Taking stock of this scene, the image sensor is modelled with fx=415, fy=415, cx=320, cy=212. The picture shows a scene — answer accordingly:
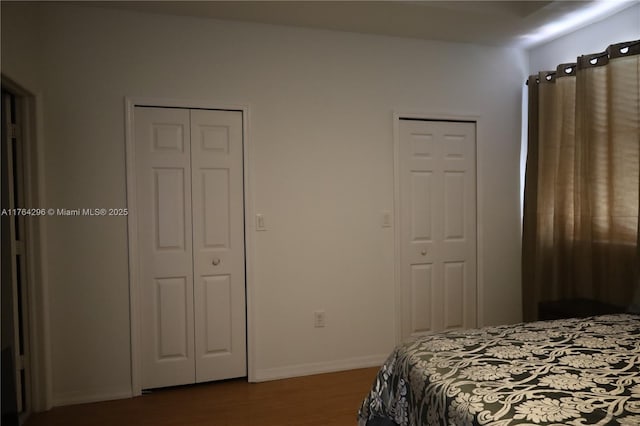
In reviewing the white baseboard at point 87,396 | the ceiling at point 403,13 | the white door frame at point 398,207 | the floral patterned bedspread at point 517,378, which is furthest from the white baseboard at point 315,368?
the ceiling at point 403,13

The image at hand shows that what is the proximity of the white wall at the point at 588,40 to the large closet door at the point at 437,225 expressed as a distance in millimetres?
811

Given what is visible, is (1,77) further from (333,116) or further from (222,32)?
(333,116)

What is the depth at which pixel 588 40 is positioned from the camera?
10.4ft

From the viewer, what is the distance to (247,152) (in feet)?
9.98

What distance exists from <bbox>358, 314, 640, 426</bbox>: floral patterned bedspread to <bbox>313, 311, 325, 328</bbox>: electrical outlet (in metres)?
1.33

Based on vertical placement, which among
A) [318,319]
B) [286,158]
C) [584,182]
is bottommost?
[318,319]

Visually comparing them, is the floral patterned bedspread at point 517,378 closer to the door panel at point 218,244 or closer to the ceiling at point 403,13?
the door panel at point 218,244

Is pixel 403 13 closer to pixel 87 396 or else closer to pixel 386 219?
pixel 386 219

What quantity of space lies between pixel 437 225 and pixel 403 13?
1673mm

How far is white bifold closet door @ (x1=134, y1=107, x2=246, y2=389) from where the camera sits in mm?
2908

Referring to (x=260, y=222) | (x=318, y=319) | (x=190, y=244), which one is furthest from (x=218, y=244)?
(x=318, y=319)

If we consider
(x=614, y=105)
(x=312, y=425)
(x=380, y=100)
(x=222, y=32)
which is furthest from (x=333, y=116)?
(x=312, y=425)

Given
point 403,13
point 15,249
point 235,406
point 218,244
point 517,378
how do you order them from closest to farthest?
point 517,378, point 15,249, point 235,406, point 403,13, point 218,244

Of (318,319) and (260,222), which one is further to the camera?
(318,319)
